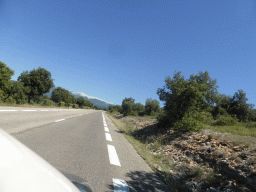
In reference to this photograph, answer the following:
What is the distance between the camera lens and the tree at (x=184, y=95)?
33.8 feet

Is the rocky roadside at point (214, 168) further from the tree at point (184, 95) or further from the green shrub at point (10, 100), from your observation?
the green shrub at point (10, 100)

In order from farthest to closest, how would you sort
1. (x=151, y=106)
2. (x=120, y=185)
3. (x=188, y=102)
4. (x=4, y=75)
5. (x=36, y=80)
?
(x=151, y=106), (x=36, y=80), (x=4, y=75), (x=188, y=102), (x=120, y=185)

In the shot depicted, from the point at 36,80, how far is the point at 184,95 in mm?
35864

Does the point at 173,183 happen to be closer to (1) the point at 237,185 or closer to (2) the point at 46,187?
(1) the point at 237,185

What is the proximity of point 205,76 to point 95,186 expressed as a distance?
44.7 ft

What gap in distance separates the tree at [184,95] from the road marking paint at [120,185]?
349 inches

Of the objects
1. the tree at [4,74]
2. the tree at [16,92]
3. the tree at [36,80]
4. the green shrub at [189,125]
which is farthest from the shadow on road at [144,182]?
the tree at [36,80]

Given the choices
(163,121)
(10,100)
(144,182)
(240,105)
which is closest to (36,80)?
(10,100)

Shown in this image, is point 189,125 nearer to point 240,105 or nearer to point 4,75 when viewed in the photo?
point 240,105

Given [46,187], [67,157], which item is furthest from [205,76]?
[46,187]

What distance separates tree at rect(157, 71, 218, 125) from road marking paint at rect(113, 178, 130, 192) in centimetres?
887

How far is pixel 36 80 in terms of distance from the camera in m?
33.8

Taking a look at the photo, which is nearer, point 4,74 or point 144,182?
point 144,182

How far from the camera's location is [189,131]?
352 inches
